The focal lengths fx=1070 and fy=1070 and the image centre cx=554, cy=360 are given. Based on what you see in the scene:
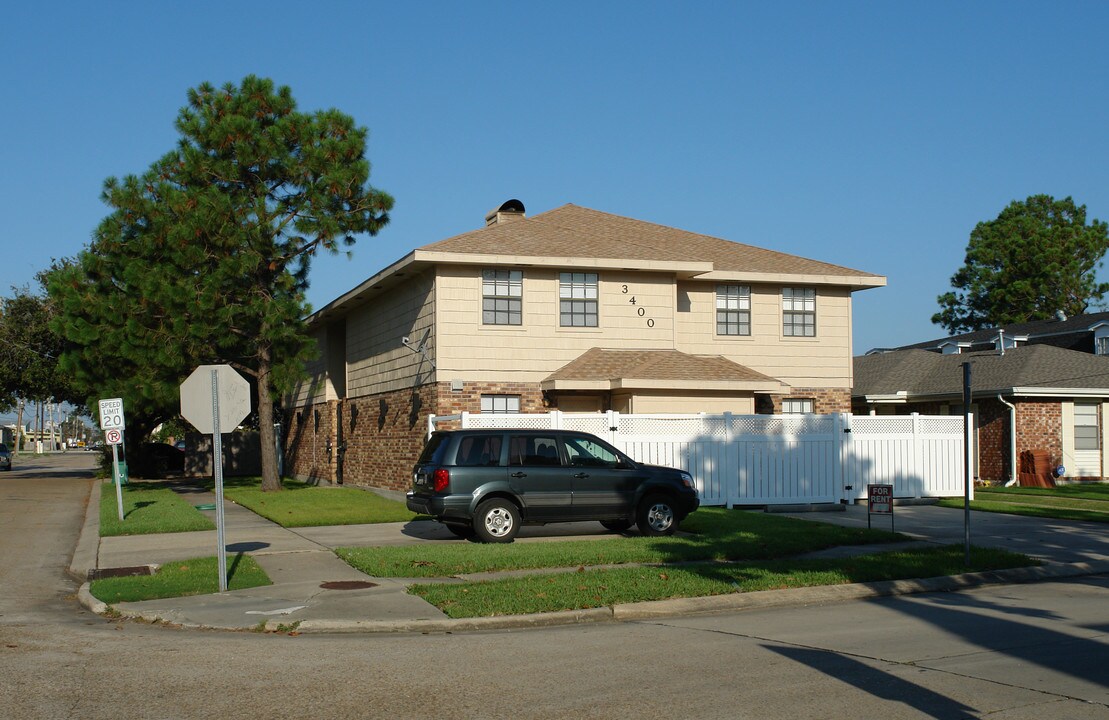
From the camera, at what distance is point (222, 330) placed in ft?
92.0

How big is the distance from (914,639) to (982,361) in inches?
1035

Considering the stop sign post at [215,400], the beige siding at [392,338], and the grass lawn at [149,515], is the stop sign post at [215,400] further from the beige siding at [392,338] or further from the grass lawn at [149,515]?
the beige siding at [392,338]

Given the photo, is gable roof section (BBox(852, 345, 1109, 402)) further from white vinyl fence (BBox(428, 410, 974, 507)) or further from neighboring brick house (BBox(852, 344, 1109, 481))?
white vinyl fence (BBox(428, 410, 974, 507))

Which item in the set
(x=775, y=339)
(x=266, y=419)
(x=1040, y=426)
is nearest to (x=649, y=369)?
(x=775, y=339)

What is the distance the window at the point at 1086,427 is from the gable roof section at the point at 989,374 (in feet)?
2.09

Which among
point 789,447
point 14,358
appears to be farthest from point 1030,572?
point 14,358

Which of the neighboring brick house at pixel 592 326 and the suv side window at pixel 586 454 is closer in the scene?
the suv side window at pixel 586 454

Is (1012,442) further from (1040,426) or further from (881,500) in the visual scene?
(881,500)

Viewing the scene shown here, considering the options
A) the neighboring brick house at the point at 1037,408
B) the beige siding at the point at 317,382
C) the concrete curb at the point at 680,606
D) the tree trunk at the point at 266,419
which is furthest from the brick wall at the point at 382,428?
the neighboring brick house at the point at 1037,408

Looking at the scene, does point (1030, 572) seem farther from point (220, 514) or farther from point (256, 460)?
point (256, 460)

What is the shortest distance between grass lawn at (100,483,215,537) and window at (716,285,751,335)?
→ 13117 mm

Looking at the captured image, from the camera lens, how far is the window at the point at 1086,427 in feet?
99.3

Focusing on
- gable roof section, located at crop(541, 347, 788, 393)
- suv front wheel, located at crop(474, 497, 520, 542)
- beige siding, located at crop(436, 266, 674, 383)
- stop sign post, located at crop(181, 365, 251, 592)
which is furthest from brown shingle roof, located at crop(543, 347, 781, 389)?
stop sign post, located at crop(181, 365, 251, 592)

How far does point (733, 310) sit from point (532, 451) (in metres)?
12.0
